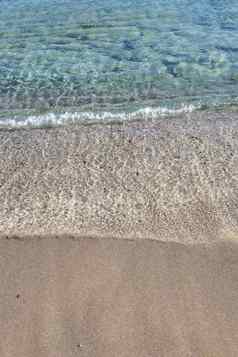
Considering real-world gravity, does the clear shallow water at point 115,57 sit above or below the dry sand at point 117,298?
below

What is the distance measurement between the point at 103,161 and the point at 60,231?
121cm

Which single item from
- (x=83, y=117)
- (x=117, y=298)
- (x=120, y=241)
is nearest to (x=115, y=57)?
(x=83, y=117)

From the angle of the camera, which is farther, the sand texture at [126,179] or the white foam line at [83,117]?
the white foam line at [83,117]

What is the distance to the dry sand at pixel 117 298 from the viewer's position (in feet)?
10.5

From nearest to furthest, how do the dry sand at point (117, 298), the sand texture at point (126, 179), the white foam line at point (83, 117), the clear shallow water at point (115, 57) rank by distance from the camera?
the dry sand at point (117, 298) < the sand texture at point (126, 179) < the white foam line at point (83, 117) < the clear shallow water at point (115, 57)

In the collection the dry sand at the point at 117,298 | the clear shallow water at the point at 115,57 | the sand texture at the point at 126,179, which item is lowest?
the clear shallow water at the point at 115,57

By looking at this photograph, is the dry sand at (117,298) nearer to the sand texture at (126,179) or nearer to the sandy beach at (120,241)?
the sandy beach at (120,241)

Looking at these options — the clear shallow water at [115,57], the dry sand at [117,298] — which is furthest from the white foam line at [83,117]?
the dry sand at [117,298]

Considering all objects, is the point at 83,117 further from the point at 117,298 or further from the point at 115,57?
the point at 117,298

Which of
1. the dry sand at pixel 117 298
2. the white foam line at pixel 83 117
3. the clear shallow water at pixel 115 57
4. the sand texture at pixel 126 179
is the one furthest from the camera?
the clear shallow water at pixel 115 57

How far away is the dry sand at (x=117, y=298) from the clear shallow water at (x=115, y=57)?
2648 millimetres

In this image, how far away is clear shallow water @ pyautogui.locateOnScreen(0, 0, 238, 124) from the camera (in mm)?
6734

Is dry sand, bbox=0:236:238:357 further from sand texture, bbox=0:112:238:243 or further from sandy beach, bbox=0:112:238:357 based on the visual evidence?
sand texture, bbox=0:112:238:243

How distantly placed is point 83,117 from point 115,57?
2194mm
